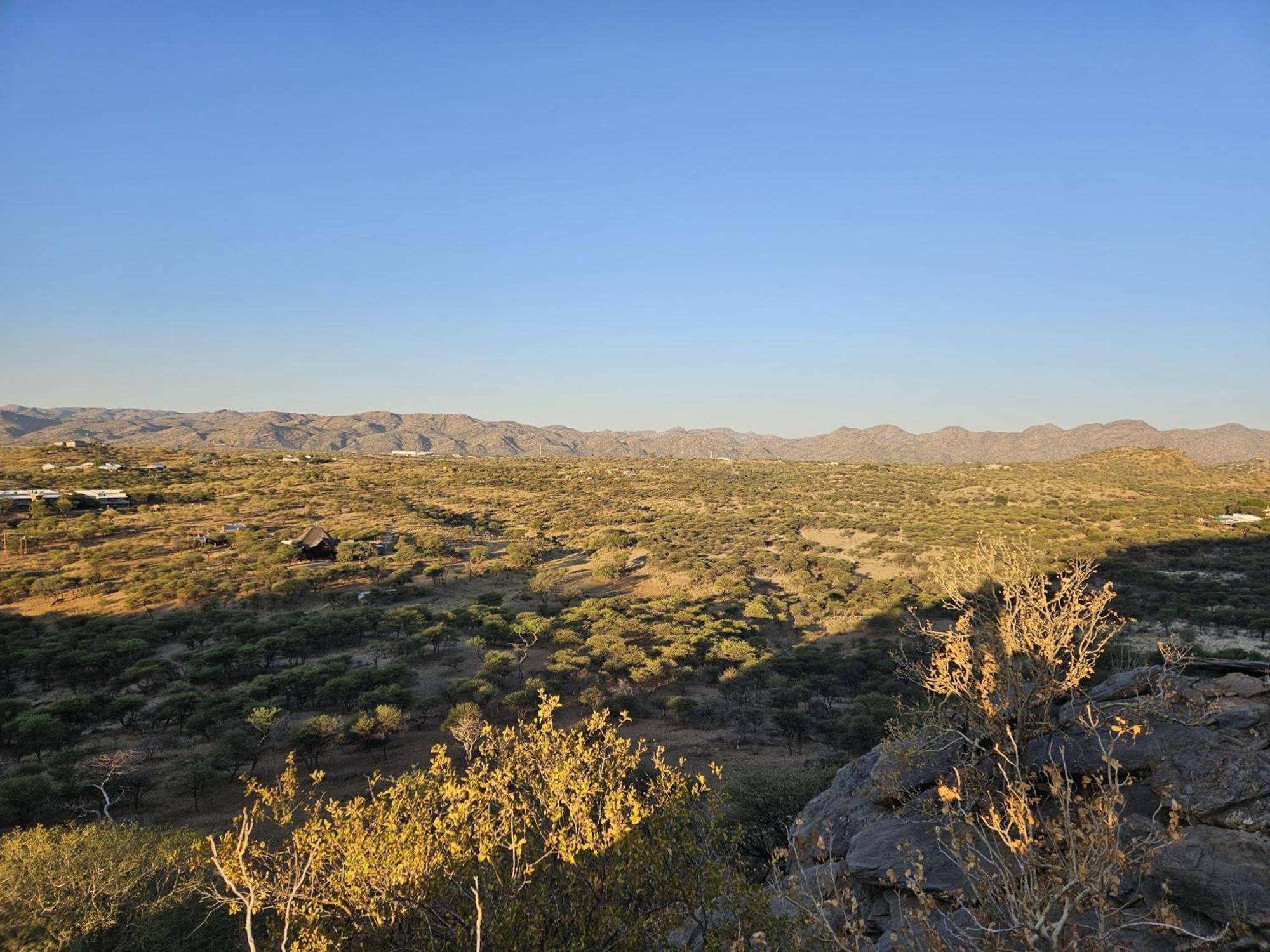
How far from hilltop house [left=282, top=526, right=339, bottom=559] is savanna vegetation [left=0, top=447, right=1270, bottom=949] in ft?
2.86

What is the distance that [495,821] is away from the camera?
7988 millimetres

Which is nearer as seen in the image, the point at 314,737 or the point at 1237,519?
the point at 314,737

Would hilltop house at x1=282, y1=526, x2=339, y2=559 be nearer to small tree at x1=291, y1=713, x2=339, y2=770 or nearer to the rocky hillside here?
small tree at x1=291, y1=713, x2=339, y2=770

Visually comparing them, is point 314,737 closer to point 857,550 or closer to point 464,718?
point 464,718

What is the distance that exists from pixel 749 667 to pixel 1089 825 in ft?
74.0

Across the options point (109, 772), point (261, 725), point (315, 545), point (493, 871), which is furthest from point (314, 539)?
point (493, 871)

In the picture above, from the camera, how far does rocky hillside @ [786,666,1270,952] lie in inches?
250

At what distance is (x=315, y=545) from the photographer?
43.5 m

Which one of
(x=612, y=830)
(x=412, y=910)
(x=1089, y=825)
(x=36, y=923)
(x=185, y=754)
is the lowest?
(x=185, y=754)

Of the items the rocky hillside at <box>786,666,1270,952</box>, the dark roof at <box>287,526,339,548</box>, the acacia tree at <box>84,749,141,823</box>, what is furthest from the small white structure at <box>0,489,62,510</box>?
the rocky hillside at <box>786,666,1270,952</box>

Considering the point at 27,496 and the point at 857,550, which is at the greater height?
the point at 27,496

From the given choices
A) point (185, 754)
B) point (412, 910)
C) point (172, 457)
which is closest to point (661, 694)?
point (185, 754)

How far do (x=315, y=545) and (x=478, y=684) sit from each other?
88.5ft

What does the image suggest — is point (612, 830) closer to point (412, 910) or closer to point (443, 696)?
point (412, 910)
